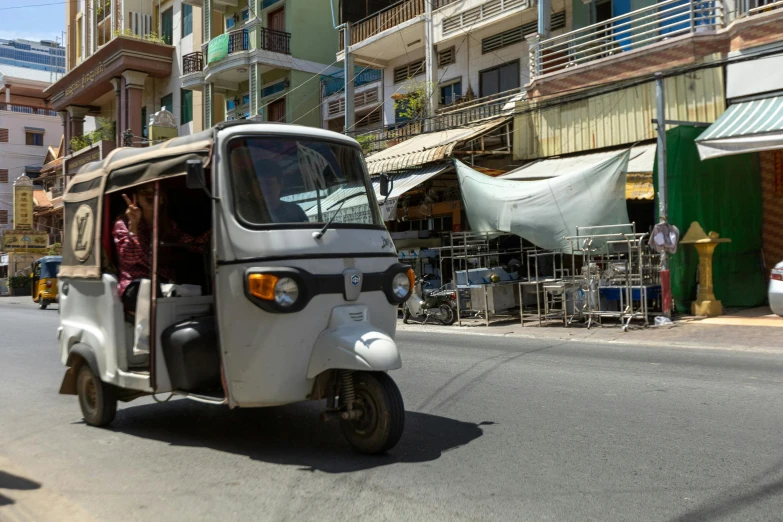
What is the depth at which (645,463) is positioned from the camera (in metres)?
4.77

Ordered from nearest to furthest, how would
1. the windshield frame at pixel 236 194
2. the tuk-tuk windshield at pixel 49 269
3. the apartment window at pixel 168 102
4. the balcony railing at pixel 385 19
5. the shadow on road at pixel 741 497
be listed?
the shadow on road at pixel 741 497, the windshield frame at pixel 236 194, the balcony railing at pixel 385 19, the tuk-tuk windshield at pixel 49 269, the apartment window at pixel 168 102

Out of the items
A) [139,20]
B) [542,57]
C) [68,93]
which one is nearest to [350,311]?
[542,57]

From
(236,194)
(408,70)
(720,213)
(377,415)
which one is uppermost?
(408,70)

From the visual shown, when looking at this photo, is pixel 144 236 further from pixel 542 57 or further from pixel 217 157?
pixel 542 57

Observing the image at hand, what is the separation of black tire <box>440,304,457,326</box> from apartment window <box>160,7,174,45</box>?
26.4 metres

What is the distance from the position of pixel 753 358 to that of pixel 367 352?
7069mm

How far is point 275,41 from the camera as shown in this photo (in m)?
29.2

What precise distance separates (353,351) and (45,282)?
2756 cm

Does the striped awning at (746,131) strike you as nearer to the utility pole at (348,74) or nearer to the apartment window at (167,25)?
the utility pole at (348,74)

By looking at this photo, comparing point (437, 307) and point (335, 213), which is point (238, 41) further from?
point (335, 213)

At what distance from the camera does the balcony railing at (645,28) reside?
15484 millimetres

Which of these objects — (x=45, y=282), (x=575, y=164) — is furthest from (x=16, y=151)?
(x=575, y=164)

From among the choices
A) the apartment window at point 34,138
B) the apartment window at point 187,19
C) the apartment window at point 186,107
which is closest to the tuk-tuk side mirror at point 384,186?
the apartment window at point 186,107

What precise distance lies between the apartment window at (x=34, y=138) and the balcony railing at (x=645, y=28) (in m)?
52.5
